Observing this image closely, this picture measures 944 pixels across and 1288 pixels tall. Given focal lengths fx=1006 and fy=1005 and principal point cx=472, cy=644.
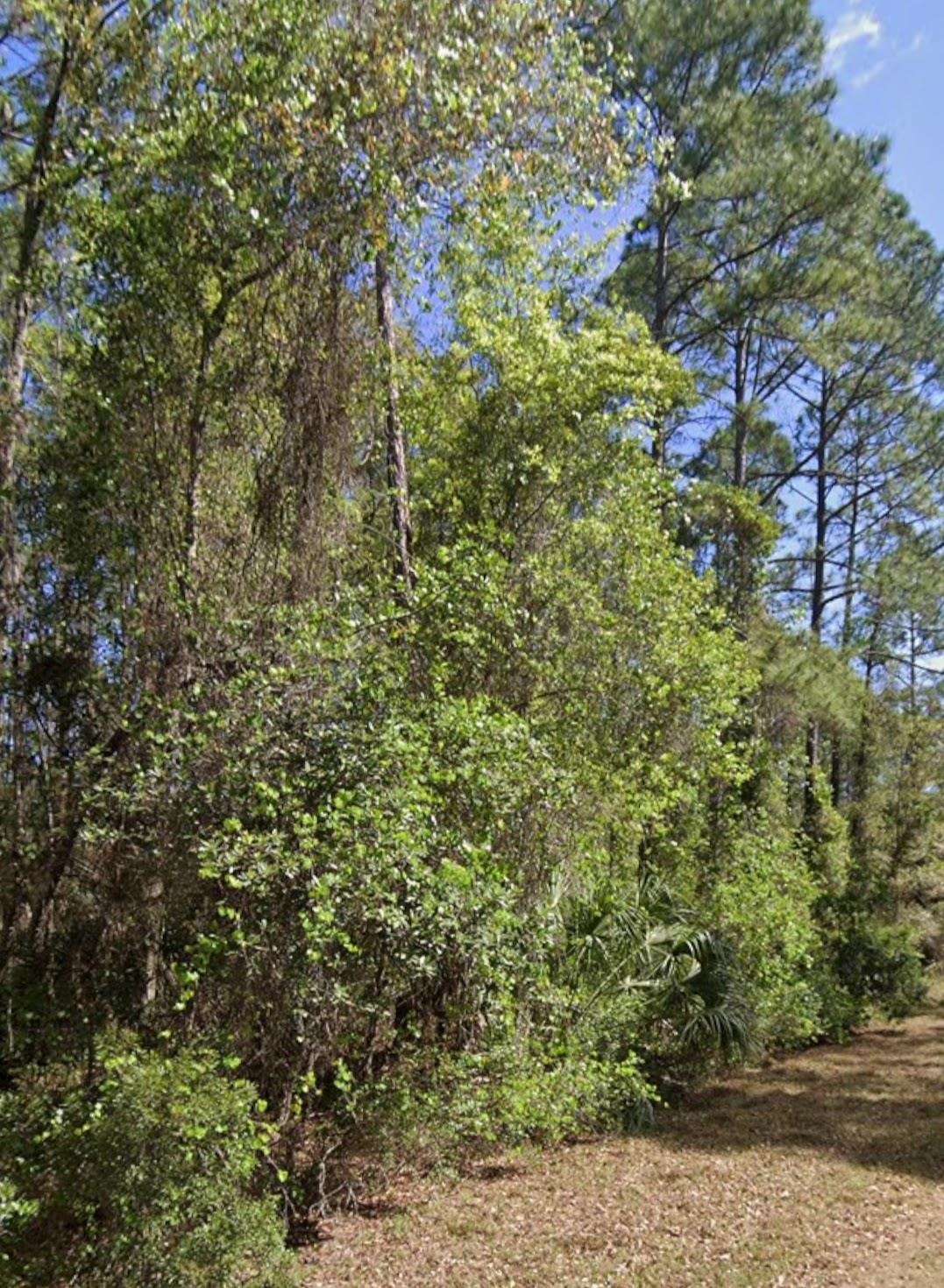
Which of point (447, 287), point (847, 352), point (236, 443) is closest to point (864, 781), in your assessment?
point (847, 352)

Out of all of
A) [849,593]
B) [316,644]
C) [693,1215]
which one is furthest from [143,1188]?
[849,593]

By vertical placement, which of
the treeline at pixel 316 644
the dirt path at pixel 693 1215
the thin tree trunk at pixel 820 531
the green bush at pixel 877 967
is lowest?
the dirt path at pixel 693 1215

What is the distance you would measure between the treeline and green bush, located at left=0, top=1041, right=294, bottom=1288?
0.02 meters

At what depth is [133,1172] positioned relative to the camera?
4473 millimetres

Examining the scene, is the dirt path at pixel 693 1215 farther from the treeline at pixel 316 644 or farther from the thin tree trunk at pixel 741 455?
the thin tree trunk at pixel 741 455

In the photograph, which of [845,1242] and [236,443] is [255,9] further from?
[845,1242]

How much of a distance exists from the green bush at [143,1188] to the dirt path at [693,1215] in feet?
3.41

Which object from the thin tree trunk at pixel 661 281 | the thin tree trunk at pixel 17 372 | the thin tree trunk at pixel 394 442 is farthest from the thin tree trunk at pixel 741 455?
the thin tree trunk at pixel 17 372

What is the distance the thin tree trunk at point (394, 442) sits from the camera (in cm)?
746

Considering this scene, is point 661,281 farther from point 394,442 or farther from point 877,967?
point 877,967

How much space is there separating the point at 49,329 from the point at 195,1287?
6081 millimetres

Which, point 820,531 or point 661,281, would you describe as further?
point 820,531

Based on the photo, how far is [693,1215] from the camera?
6348mm

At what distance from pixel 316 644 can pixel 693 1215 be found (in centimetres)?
432
